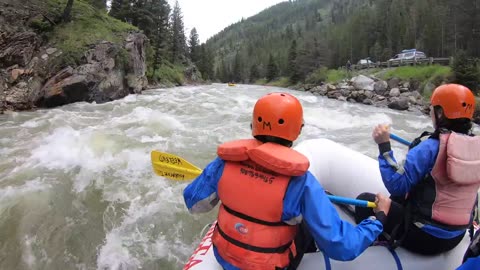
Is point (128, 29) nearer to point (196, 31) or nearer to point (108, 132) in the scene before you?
point (108, 132)

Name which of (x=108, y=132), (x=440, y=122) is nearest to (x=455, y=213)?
(x=440, y=122)

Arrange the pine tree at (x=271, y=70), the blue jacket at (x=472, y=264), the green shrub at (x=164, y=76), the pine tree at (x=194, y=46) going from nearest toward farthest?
1. the blue jacket at (x=472, y=264)
2. the green shrub at (x=164, y=76)
3. the pine tree at (x=194, y=46)
4. the pine tree at (x=271, y=70)

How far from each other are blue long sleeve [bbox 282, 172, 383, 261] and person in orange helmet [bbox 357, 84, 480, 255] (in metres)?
0.69

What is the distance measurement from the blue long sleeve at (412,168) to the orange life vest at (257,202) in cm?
86

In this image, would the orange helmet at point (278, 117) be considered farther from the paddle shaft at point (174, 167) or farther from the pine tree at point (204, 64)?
the pine tree at point (204, 64)

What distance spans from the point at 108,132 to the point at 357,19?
58.5 meters

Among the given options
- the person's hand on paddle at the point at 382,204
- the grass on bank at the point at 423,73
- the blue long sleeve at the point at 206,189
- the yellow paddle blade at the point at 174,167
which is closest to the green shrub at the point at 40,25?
the yellow paddle blade at the point at 174,167

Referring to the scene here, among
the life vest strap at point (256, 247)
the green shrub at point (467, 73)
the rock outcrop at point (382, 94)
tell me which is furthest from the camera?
the green shrub at point (467, 73)

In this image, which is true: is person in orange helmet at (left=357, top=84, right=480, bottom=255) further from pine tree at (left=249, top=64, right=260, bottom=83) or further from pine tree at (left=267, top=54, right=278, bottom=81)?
pine tree at (left=249, top=64, right=260, bottom=83)

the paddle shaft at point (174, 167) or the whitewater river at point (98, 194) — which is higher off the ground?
the paddle shaft at point (174, 167)

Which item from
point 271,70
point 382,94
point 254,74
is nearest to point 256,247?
point 382,94

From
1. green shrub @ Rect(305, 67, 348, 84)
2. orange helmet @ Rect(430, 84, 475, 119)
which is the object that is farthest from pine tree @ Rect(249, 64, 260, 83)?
orange helmet @ Rect(430, 84, 475, 119)

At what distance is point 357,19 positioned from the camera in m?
58.7

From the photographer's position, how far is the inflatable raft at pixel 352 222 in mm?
2359
